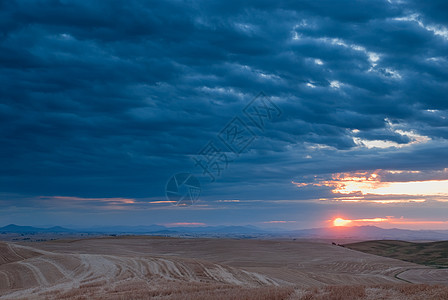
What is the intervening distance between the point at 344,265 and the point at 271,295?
5861 cm

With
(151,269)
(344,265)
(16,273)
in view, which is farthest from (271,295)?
(344,265)

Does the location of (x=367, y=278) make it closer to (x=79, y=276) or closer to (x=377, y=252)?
(x=79, y=276)

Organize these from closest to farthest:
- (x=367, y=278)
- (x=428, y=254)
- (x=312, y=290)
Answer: (x=312, y=290) → (x=367, y=278) → (x=428, y=254)

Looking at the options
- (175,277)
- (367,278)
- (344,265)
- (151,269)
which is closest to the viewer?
(175,277)

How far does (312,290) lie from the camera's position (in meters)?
24.5

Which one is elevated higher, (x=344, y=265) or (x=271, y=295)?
(x=271, y=295)

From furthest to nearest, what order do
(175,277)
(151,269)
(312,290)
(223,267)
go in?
(223,267) < (151,269) < (175,277) < (312,290)

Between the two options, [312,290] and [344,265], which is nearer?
[312,290]

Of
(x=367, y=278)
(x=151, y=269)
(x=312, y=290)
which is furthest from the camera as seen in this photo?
(x=367, y=278)

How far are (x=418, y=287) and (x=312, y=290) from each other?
5.78m

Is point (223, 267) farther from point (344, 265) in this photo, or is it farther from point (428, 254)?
point (428, 254)

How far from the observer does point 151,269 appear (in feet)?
138

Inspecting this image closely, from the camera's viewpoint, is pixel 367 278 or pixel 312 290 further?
pixel 367 278

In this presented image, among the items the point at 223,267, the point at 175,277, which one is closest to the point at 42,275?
the point at 175,277
